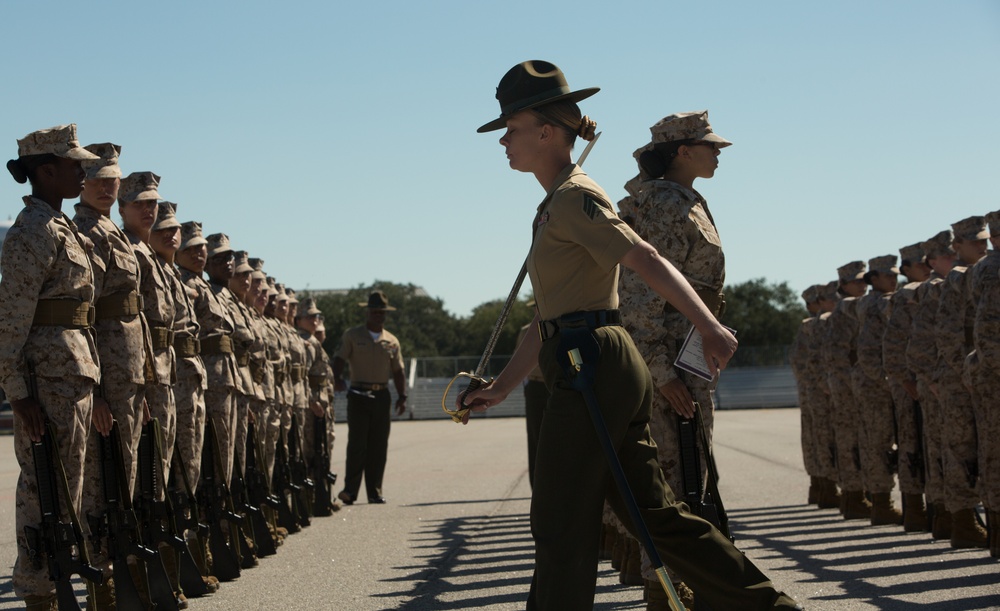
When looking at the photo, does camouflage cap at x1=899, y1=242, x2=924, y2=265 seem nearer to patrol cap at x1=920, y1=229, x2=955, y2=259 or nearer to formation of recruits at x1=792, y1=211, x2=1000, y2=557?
formation of recruits at x1=792, y1=211, x2=1000, y2=557

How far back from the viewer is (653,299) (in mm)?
6320

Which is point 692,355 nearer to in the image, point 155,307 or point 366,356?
point 155,307

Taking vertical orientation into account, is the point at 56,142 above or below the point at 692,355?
above

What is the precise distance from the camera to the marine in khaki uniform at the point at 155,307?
7.81m

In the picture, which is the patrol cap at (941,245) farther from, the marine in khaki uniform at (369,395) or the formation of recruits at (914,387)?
the marine in khaki uniform at (369,395)

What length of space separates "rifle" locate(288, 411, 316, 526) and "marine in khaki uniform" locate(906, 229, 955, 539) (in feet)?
18.6

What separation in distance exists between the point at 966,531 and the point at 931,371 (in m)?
1.26

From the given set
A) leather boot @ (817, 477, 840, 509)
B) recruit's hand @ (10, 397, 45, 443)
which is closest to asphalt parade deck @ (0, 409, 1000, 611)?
leather boot @ (817, 477, 840, 509)

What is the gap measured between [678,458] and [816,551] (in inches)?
144

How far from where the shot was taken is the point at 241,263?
492 inches

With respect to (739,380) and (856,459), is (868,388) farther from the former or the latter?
(739,380)

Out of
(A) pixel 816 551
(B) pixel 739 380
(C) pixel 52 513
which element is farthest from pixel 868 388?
(B) pixel 739 380

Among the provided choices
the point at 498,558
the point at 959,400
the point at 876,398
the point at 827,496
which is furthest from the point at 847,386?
the point at 498,558

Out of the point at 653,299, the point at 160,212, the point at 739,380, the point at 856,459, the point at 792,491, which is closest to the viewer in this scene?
the point at 653,299
